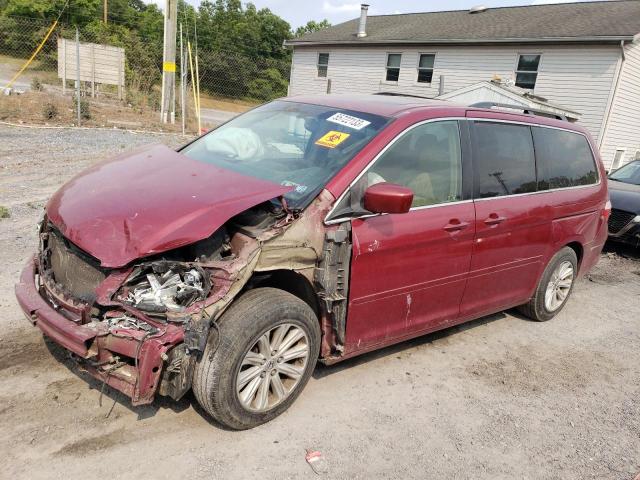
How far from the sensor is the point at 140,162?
3762 mm

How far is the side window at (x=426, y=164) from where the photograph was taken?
11.7ft

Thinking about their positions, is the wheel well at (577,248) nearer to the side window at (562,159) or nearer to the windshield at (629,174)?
the side window at (562,159)

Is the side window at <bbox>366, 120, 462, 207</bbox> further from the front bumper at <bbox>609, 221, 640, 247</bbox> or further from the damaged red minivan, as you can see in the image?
the front bumper at <bbox>609, 221, 640, 247</bbox>

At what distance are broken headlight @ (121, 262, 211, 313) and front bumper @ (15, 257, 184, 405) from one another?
12cm

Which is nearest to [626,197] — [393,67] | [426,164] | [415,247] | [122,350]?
[426,164]

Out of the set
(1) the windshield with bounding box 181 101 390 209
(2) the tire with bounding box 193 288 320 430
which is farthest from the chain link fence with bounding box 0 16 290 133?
(2) the tire with bounding box 193 288 320 430

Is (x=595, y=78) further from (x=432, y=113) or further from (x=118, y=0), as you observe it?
(x=118, y=0)

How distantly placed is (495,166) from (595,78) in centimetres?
1665

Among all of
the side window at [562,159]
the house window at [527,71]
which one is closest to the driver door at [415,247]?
the side window at [562,159]

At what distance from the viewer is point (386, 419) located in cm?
341

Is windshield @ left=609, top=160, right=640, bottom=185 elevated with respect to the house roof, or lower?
lower

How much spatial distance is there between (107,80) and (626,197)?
55.9 ft

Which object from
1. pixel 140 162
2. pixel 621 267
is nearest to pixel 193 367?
pixel 140 162

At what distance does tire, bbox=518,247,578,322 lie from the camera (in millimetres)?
5055
